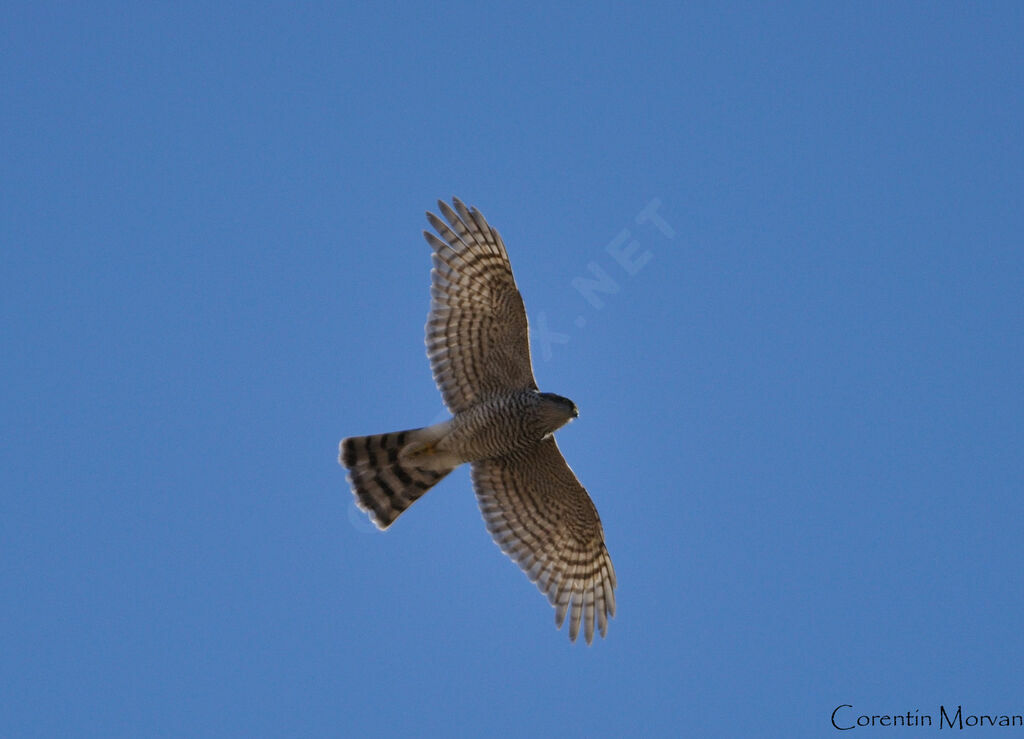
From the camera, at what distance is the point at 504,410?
686 inches

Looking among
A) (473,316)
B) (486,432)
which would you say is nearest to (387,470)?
(486,432)

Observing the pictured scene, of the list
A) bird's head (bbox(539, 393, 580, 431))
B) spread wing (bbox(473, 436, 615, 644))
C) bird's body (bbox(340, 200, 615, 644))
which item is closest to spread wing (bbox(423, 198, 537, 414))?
bird's body (bbox(340, 200, 615, 644))

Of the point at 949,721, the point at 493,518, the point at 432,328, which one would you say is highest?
the point at 432,328

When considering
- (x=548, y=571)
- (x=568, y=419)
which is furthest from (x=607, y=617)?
(x=568, y=419)

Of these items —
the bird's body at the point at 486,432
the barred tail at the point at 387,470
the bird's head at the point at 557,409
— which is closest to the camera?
the bird's head at the point at 557,409

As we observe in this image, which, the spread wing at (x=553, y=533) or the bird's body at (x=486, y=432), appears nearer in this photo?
the bird's body at (x=486, y=432)

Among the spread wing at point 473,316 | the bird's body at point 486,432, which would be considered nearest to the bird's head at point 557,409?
the bird's body at point 486,432

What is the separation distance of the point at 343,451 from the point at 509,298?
7.83ft

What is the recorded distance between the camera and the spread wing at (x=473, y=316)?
17.5m

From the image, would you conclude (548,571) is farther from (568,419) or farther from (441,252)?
(441,252)

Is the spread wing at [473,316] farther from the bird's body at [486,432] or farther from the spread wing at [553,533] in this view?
the spread wing at [553,533]

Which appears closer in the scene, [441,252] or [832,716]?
[441,252]

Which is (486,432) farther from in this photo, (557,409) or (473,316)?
(473,316)

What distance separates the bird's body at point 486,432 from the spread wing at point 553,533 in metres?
0.01
